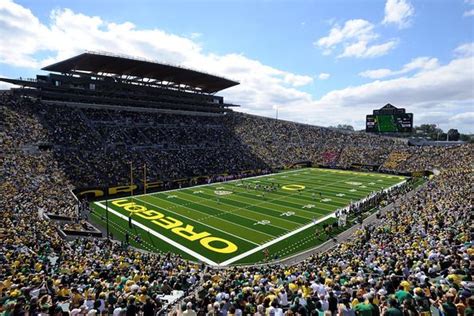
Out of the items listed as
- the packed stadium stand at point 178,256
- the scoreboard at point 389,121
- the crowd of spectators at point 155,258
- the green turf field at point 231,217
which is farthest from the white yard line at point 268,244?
the scoreboard at point 389,121

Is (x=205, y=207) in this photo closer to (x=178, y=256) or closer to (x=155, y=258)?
(x=178, y=256)

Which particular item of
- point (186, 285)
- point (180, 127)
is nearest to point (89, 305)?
point (186, 285)

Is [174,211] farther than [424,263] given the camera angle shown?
Yes

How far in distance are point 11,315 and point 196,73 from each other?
161 ft

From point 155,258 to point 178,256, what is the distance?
1544 millimetres

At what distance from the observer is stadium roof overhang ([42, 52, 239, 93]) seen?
41156 mm

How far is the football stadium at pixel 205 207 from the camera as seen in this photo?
7.71 m

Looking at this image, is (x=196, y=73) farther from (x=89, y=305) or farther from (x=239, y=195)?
(x=89, y=305)

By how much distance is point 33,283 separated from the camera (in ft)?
28.1

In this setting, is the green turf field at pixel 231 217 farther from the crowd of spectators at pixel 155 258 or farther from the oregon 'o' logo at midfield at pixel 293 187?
the crowd of spectators at pixel 155 258

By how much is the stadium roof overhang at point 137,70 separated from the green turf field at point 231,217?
21.2m

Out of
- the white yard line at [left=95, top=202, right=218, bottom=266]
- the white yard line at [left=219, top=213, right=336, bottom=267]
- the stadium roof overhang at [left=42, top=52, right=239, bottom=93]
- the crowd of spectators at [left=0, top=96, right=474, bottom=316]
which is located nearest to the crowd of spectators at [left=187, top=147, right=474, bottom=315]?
the crowd of spectators at [left=0, top=96, right=474, bottom=316]

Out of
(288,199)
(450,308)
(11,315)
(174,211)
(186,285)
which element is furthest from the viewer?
(288,199)

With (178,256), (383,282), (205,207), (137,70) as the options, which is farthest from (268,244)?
(137,70)
